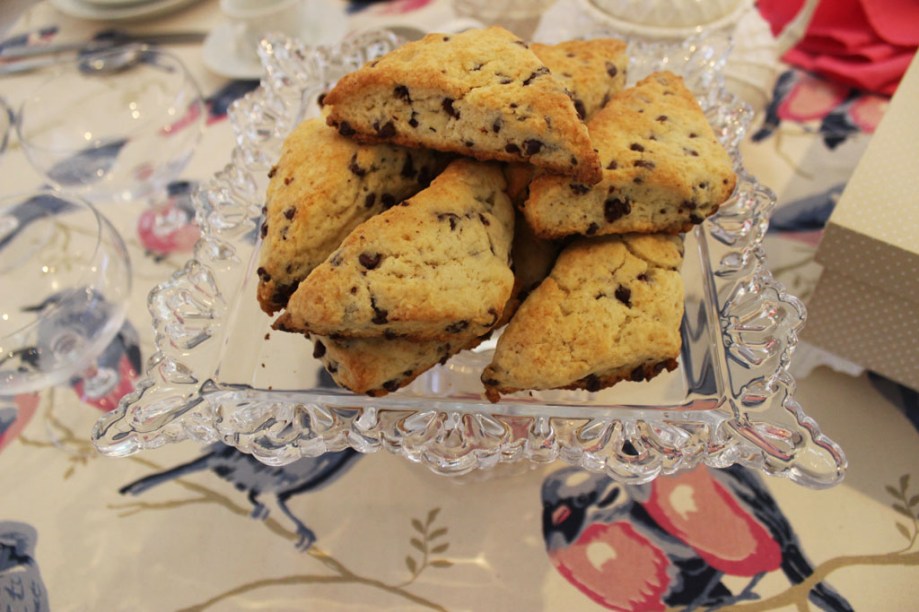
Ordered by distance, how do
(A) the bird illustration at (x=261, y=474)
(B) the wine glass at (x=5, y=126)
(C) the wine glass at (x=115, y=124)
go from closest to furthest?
(A) the bird illustration at (x=261, y=474), (C) the wine glass at (x=115, y=124), (B) the wine glass at (x=5, y=126)

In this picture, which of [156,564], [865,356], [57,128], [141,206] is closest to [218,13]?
[57,128]

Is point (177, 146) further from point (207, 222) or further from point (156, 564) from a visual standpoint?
point (156, 564)

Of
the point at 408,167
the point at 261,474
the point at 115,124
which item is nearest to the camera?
the point at 408,167

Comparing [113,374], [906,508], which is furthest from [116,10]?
[906,508]

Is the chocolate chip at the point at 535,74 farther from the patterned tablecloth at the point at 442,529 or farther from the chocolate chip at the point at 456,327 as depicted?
the patterned tablecloth at the point at 442,529

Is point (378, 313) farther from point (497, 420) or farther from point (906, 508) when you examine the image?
point (906, 508)

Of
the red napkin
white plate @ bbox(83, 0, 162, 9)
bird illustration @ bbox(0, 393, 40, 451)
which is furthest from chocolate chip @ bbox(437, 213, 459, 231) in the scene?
white plate @ bbox(83, 0, 162, 9)

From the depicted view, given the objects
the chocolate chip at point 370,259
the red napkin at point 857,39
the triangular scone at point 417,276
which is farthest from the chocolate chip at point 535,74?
the red napkin at point 857,39
